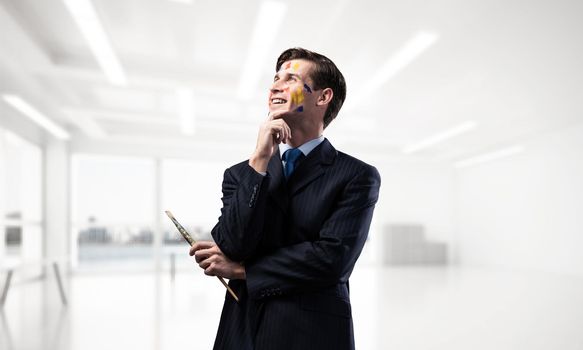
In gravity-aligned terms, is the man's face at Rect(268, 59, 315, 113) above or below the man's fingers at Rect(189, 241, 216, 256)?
above

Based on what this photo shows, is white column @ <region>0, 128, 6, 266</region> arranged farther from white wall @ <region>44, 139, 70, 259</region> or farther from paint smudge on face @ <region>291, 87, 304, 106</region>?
paint smudge on face @ <region>291, 87, 304, 106</region>

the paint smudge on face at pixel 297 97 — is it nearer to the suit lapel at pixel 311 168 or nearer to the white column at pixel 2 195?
the suit lapel at pixel 311 168

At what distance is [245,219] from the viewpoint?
0.81 metres

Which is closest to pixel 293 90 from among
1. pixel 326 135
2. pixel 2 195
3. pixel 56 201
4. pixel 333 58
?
pixel 333 58

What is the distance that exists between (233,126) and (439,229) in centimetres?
757

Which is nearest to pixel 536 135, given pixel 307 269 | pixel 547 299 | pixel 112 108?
pixel 547 299

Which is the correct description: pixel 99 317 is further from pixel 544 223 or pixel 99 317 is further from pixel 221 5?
pixel 544 223

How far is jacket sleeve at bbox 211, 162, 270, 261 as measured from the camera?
81cm

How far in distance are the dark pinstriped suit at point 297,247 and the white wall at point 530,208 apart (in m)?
9.34

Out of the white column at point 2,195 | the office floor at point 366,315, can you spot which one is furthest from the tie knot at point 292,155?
the white column at point 2,195

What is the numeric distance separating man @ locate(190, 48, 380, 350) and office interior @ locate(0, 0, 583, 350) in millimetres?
2629

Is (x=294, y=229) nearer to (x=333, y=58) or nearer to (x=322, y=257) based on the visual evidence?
(x=322, y=257)

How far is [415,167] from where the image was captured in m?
12.1

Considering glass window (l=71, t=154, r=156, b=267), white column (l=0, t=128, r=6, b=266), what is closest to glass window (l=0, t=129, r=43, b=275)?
white column (l=0, t=128, r=6, b=266)
